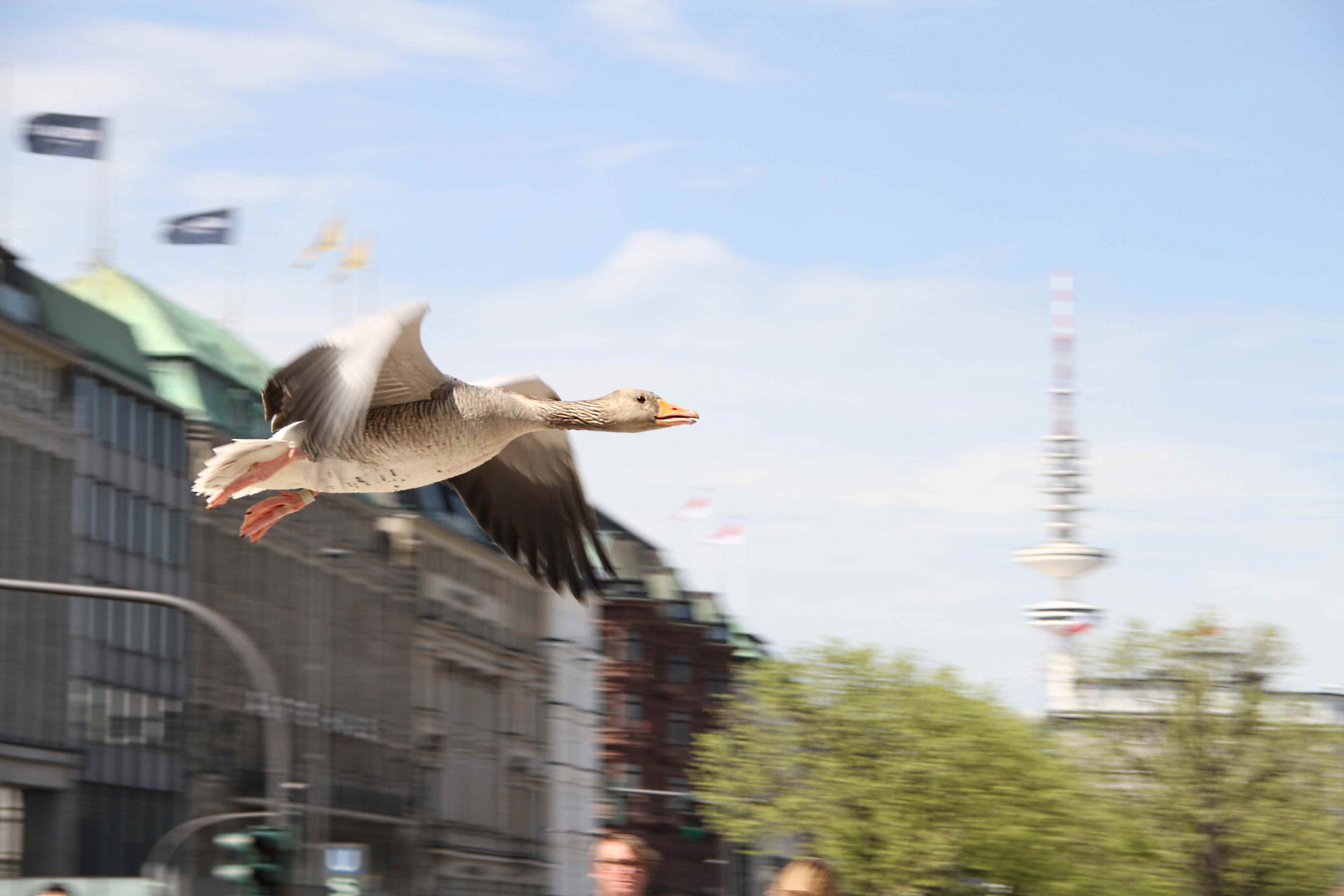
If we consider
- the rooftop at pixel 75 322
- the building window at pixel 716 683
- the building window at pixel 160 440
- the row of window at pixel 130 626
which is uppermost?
the rooftop at pixel 75 322

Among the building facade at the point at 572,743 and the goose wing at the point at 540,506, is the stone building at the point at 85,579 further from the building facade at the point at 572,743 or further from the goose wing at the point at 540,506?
the building facade at the point at 572,743

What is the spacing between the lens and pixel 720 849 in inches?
3051

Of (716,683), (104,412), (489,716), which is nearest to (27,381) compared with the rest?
(104,412)

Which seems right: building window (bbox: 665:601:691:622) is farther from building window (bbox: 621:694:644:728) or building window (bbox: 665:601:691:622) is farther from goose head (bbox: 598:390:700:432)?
goose head (bbox: 598:390:700:432)

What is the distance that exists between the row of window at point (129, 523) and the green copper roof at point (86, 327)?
3468 millimetres

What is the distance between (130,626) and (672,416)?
38.7m

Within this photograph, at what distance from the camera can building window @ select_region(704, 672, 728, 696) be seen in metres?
91.7

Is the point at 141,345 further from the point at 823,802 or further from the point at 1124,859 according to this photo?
the point at 1124,859

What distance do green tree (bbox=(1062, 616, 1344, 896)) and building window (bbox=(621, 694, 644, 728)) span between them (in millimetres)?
33104

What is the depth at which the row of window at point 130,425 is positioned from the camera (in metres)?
46.1

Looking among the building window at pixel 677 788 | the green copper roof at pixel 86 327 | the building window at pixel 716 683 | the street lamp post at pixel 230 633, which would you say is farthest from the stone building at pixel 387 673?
the street lamp post at pixel 230 633

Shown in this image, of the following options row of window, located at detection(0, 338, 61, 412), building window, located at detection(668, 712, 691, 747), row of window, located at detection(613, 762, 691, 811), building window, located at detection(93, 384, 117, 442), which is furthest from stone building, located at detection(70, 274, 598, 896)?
building window, located at detection(668, 712, 691, 747)

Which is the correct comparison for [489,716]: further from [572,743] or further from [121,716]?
[121,716]

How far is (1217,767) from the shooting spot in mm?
54969
